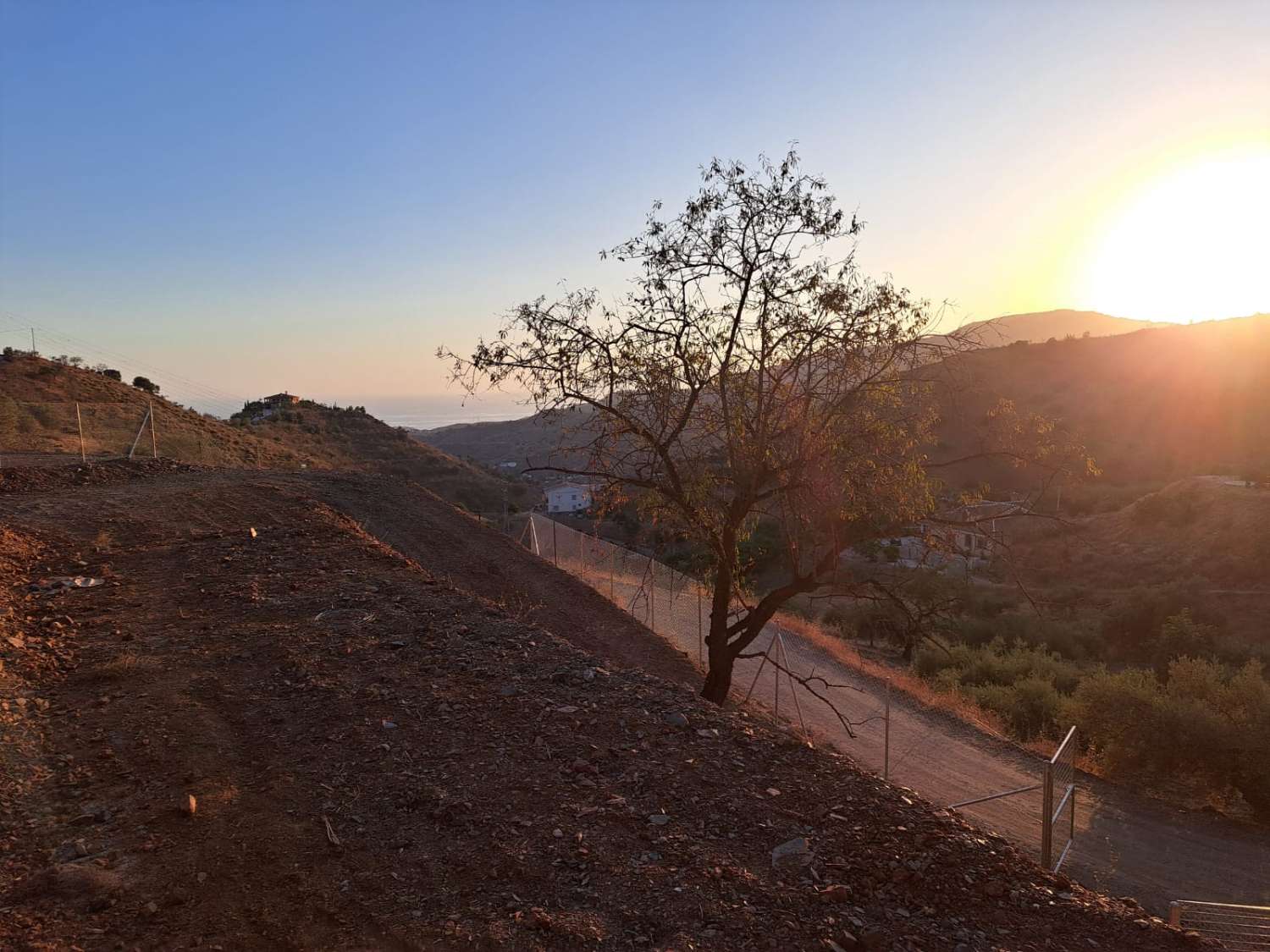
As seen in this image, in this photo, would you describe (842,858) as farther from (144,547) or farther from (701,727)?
(144,547)

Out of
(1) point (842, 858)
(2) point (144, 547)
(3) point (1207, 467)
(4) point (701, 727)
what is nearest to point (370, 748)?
(4) point (701, 727)

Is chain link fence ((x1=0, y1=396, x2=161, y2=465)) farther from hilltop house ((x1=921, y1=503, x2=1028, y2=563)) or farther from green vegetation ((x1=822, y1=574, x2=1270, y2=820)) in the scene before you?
green vegetation ((x1=822, y1=574, x2=1270, y2=820))

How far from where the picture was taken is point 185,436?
2886 cm

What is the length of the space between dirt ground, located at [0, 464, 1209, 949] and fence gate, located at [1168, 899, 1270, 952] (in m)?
2.19

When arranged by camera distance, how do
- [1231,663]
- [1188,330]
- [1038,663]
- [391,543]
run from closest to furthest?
[391,543] → [1038,663] → [1231,663] → [1188,330]

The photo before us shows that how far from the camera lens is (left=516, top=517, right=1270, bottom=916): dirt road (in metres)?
9.89

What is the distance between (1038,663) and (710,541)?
48.8 ft

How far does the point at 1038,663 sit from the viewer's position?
20.2m

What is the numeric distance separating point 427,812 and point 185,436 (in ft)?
94.4

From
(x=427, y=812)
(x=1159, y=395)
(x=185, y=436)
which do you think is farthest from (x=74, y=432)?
(x=1159, y=395)

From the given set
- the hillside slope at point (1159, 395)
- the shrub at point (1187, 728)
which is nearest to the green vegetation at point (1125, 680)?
the shrub at point (1187, 728)

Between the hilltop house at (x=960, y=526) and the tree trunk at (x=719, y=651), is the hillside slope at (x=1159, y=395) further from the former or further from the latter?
the tree trunk at (x=719, y=651)

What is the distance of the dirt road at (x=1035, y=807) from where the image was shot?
989 centimetres

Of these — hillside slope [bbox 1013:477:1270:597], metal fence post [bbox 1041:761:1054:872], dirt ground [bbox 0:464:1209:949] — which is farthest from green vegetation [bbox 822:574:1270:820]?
hillside slope [bbox 1013:477:1270:597]
